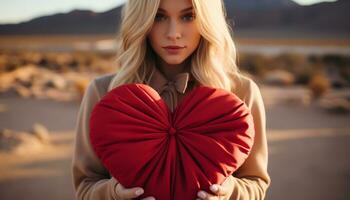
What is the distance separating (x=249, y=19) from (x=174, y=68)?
63020 mm

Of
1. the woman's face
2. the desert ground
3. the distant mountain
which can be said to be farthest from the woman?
the distant mountain

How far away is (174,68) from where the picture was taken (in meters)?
1.90

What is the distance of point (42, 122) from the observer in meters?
9.04

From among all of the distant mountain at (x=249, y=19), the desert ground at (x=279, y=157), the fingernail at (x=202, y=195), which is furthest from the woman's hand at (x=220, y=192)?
the distant mountain at (x=249, y=19)

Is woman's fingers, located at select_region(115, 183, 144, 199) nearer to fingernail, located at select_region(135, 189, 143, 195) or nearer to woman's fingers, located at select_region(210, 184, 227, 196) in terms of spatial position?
fingernail, located at select_region(135, 189, 143, 195)

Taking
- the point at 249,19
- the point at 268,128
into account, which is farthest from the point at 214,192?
the point at 249,19

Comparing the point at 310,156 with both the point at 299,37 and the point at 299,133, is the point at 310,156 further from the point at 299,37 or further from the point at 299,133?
the point at 299,37

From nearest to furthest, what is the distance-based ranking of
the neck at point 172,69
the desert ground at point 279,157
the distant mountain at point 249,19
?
1. the neck at point 172,69
2. the desert ground at point 279,157
3. the distant mountain at point 249,19

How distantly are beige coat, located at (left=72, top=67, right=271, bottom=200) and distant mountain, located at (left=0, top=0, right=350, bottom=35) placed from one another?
56.9 m

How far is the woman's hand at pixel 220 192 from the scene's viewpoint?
1.41 meters

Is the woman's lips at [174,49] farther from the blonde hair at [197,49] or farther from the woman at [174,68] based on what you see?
the blonde hair at [197,49]

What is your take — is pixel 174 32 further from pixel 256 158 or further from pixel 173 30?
pixel 256 158

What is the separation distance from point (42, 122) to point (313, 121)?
19.1 feet

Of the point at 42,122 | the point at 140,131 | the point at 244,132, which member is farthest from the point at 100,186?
the point at 42,122
